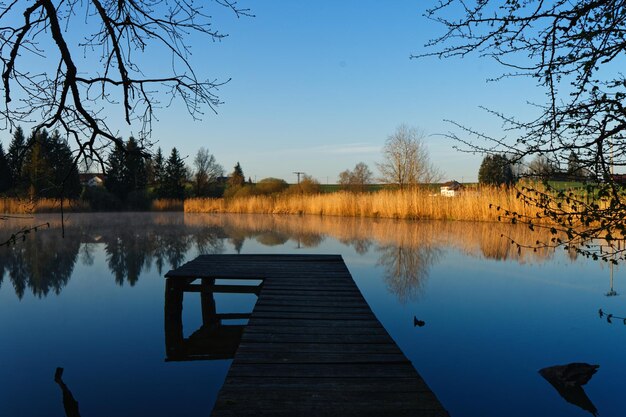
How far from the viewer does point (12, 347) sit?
514cm

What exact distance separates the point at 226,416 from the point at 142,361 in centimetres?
294

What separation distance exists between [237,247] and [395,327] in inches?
339

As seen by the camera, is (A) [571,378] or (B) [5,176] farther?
(A) [571,378]

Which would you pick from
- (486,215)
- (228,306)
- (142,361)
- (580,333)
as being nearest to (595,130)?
(580,333)

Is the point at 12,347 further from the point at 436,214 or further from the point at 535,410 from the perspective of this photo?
the point at 436,214

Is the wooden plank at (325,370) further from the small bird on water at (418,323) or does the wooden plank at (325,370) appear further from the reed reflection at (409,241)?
the reed reflection at (409,241)

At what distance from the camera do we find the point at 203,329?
633 centimetres

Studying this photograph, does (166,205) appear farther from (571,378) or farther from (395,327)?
(571,378)

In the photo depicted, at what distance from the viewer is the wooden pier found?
2332 mm

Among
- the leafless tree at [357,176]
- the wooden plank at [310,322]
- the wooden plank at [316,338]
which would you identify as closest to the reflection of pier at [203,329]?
Result: the wooden plank at [310,322]

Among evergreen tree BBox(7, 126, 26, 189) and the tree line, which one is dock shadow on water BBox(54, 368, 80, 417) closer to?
evergreen tree BBox(7, 126, 26, 189)

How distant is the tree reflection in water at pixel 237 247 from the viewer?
31.1 ft

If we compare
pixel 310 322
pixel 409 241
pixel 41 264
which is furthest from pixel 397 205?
pixel 310 322

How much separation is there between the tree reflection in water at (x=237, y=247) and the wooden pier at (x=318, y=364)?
10.4 feet
